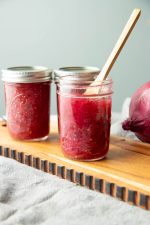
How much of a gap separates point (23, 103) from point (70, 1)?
0.81m

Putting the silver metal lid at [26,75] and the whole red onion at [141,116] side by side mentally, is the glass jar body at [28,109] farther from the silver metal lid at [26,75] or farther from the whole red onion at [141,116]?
the whole red onion at [141,116]

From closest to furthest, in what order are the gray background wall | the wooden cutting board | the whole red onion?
1. the wooden cutting board
2. the whole red onion
3. the gray background wall

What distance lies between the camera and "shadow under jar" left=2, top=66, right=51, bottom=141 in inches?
24.2

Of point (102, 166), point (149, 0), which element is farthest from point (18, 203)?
point (149, 0)

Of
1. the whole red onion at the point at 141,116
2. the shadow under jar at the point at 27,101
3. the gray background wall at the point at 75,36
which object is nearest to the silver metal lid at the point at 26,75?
the shadow under jar at the point at 27,101

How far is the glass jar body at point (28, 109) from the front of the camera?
62cm

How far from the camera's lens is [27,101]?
62 centimetres

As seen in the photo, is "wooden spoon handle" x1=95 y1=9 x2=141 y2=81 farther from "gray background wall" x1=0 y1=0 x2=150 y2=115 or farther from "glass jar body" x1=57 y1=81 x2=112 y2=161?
"gray background wall" x1=0 y1=0 x2=150 y2=115

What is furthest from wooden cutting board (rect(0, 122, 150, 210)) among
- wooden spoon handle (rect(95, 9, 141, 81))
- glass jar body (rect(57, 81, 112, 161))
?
wooden spoon handle (rect(95, 9, 141, 81))

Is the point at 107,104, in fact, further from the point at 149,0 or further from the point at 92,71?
the point at 149,0

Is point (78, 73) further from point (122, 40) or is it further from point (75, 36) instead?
point (75, 36)

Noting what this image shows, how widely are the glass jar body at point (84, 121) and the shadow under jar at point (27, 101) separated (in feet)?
0.19

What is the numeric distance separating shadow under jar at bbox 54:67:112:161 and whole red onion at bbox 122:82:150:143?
Result: 2.4 inches

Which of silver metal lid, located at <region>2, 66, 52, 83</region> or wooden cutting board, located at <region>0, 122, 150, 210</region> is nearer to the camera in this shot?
wooden cutting board, located at <region>0, 122, 150, 210</region>
